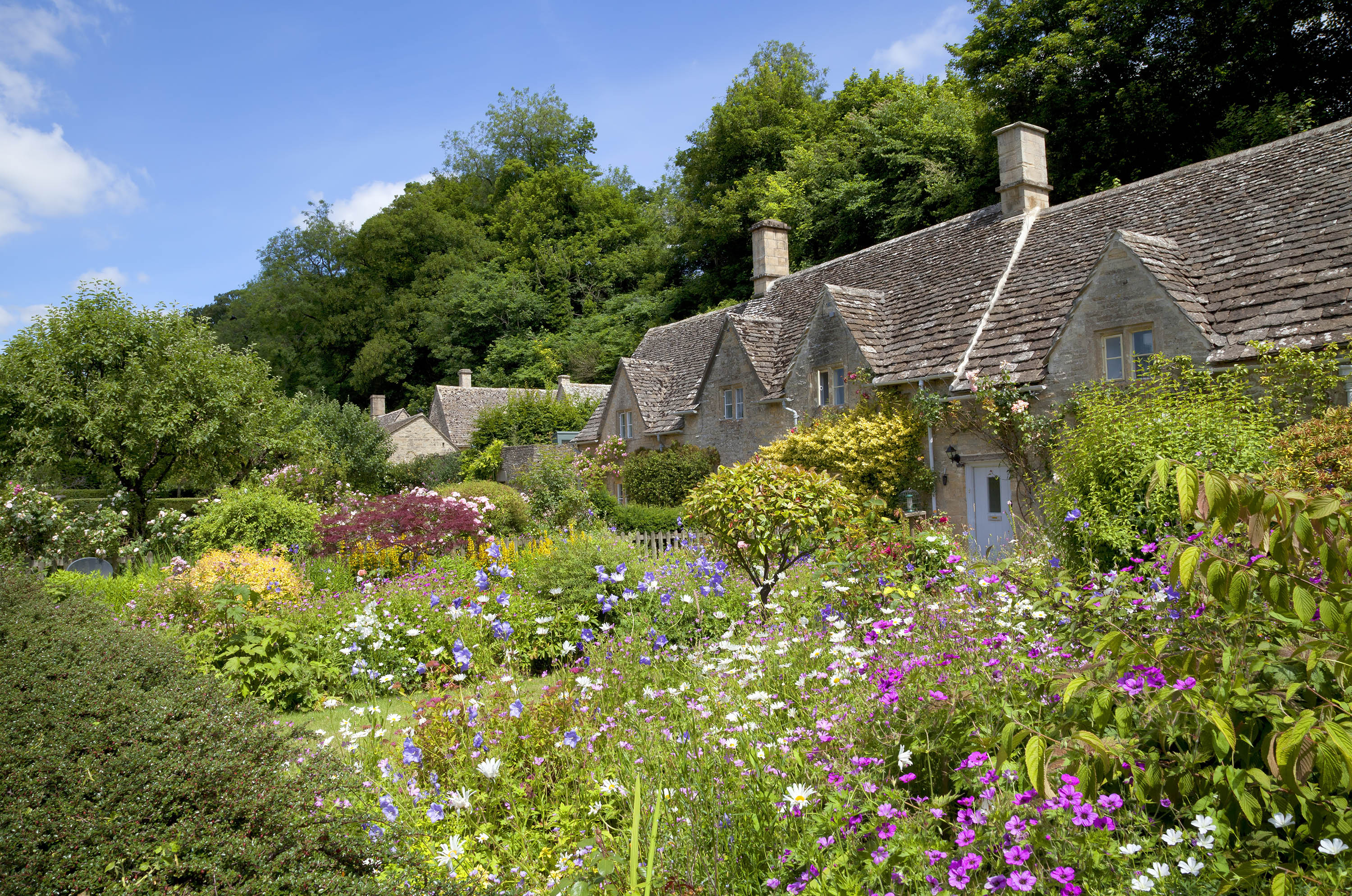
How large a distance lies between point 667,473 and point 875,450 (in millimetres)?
8732

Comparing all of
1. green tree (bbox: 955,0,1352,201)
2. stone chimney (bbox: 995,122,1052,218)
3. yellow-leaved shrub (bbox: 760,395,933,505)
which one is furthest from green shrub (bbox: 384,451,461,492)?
green tree (bbox: 955,0,1352,201)

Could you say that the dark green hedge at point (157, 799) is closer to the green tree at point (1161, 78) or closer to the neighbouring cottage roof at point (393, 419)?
the green tree at point (1161, 78)

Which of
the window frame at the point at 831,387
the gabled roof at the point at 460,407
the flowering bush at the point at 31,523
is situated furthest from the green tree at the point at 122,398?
the gabled roof at the point at 460,407

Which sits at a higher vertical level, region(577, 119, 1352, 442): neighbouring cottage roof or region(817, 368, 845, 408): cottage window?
region(577, 119, 1352, 442): neighbouring cottage roof

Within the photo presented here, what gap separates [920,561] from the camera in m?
7.64

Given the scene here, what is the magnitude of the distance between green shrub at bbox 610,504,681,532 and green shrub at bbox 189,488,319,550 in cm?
776

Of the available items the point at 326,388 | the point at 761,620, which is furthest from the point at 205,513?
the point at 326,388

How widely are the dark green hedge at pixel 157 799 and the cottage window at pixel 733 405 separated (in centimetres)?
1881

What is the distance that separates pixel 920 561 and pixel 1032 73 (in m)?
25.9

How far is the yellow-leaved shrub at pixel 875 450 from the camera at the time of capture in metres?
16.2

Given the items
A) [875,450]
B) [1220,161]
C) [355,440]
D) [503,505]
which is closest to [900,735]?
[875,450]

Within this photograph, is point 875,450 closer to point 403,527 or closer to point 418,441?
point 403,527

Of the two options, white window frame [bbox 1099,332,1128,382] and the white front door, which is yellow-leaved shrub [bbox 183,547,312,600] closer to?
the white front door

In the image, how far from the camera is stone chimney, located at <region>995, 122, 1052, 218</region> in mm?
18453
